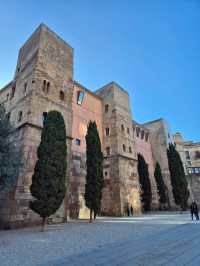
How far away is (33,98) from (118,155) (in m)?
10.9

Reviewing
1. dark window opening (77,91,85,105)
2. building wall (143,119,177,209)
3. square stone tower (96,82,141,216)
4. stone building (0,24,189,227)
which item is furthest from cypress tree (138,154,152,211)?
dark window opening (77,91,85,105)

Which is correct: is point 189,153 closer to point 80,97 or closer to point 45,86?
point 80,97

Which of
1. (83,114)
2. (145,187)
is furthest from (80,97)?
(145,187)

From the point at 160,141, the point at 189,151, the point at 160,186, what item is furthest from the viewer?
the point at 189,151

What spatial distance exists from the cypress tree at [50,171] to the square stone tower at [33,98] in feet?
5.35

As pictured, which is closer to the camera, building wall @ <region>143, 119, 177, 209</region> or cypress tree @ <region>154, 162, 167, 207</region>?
cypress tree @ <region>154, 162, 167, 207</region>

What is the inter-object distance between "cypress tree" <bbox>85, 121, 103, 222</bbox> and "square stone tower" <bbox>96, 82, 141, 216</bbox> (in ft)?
18.8

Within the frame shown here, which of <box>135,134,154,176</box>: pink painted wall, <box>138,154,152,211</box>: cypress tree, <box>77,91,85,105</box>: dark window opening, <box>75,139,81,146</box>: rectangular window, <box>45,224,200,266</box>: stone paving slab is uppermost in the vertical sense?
<box>77,91,85,105</box>: dark window opening

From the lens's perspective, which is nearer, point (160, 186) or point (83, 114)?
point (83, 114)

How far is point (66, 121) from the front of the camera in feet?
50.6

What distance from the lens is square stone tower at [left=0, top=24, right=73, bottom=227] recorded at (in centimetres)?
1104

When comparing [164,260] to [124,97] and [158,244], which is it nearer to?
[158,244]

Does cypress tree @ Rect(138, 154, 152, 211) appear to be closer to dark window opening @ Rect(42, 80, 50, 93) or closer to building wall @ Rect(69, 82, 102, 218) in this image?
building wall @ Rect(69, 82, 102, 218)

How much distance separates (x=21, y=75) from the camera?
54.1 feet
